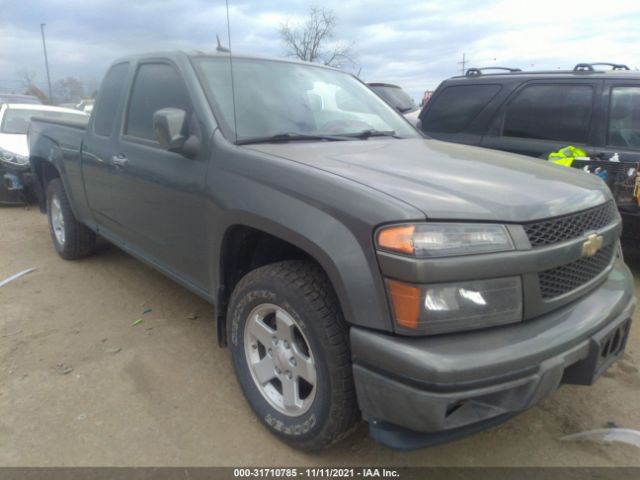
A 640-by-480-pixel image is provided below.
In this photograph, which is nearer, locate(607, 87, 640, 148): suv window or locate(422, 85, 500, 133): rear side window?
locate(607, 87, 640, 148): suv window

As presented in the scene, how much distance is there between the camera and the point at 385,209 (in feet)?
5.78

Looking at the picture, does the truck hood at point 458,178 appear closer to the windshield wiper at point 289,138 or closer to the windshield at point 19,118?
the windshield wiper at point 289,138

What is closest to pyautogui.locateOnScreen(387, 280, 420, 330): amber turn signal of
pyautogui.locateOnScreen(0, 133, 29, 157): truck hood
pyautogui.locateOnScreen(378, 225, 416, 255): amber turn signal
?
pyautogui.locateOnScreen(378, 225, 416, 255): amber turn signal

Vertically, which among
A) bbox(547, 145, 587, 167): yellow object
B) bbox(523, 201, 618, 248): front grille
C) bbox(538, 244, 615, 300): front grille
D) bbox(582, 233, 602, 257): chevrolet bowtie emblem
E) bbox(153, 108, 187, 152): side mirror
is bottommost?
bbox(538, 244, 615, 300): front grille

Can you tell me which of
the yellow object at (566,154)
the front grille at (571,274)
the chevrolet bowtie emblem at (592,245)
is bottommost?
the front grille at (571,274)

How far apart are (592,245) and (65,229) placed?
4534 mm

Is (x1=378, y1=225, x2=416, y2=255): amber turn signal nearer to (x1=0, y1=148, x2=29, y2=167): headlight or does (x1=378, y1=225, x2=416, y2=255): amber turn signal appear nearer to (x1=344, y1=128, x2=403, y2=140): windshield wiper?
(x1=344, y1=128, x2=403, y2=140): windshield wiper

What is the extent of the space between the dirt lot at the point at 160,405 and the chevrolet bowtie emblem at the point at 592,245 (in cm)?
97

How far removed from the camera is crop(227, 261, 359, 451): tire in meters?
2.00

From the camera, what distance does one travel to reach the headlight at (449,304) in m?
1.71

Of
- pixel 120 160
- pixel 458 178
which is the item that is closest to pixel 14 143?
pixel 120 160

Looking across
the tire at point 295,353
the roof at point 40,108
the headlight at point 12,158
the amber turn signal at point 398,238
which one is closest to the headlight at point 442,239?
the amber turn signal at point 398,238

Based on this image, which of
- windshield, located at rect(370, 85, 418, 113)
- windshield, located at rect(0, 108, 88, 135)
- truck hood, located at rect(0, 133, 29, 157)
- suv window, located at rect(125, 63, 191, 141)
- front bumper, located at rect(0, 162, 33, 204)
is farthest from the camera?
windshield, located at rect(370, 85, 418, 113)

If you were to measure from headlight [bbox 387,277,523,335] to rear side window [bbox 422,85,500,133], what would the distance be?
386 centimetres
